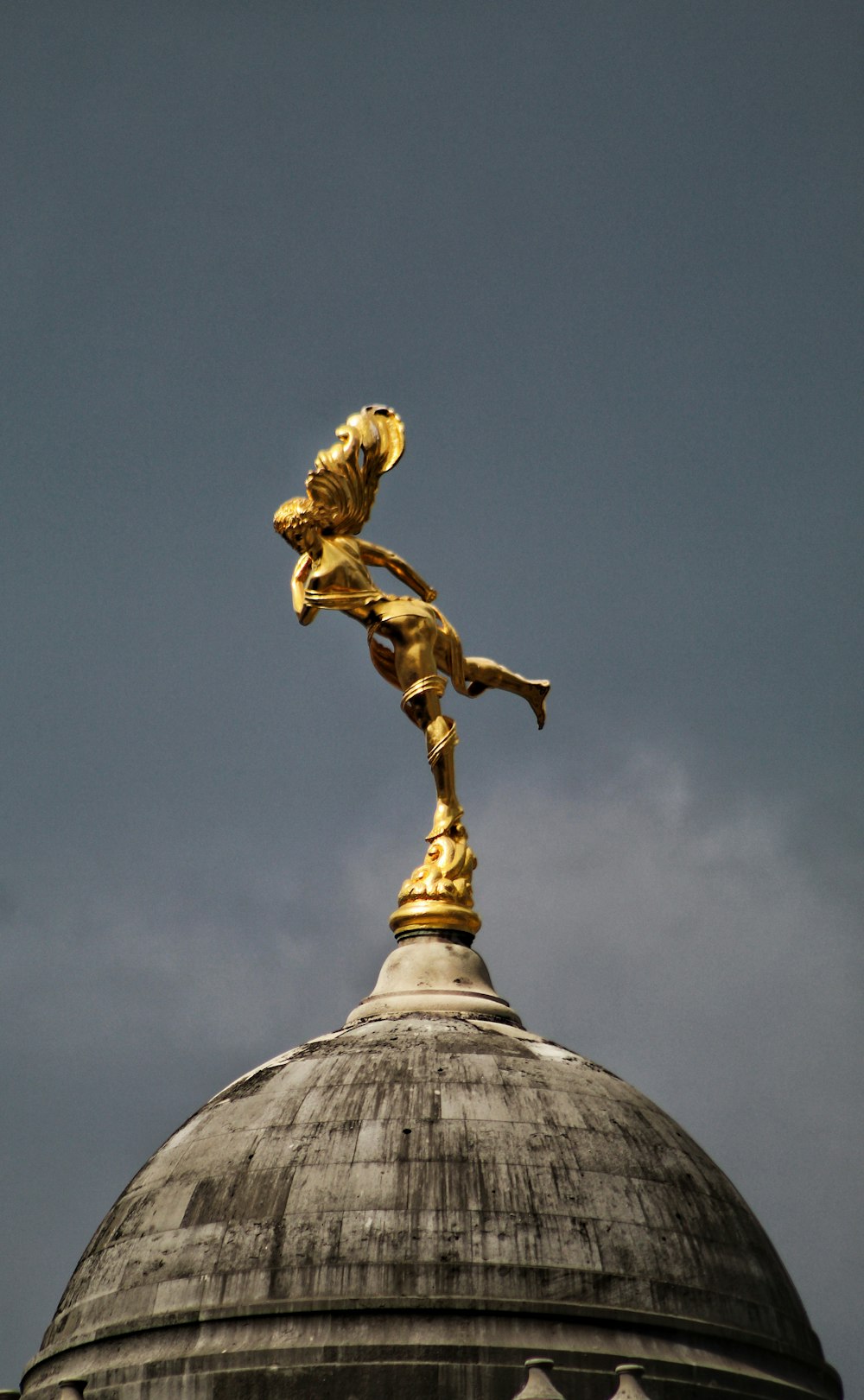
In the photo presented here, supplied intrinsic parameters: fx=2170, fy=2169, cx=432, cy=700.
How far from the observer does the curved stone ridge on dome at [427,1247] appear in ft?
82.0

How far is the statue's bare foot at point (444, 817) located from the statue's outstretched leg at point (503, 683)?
2.36m

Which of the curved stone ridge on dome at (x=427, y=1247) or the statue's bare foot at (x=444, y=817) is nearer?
the curved stone ridge on dome at (x=427, y=1247)

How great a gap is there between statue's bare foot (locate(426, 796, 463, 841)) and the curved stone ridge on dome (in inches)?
180

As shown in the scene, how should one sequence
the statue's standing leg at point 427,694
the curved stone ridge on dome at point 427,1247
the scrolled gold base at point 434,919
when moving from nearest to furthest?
the curved stone ridge on dome at point 427,1247, the scrolled gold base at point 434,919, the statue's standing leg at point 427,694

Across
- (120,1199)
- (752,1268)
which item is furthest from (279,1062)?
(752,1268)

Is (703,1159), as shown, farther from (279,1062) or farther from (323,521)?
(323,521)

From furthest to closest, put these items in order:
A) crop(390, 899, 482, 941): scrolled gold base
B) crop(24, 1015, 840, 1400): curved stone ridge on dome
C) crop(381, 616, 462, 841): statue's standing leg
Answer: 1. crop(381, 616, 462, 841): statue's standing leg
2. crop(390, 899, 482, 941): scrolled gold base
3. crop(24, 1015, 840, 1400): curved stone ridge on dome

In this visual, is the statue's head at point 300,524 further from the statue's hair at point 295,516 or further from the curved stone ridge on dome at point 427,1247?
the curved stone ridge on dome at point 427,1247

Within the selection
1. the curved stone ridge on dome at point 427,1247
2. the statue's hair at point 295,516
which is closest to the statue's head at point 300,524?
the statue's hair at point 295,516

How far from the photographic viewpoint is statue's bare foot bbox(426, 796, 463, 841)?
1292 inches

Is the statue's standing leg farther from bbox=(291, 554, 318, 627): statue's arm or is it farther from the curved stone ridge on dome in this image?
the curved stone ridge on dome

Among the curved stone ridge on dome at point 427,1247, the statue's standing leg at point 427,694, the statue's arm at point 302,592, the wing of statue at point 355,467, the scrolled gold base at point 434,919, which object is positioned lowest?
the curved stone ridge on dome at point 427,1247

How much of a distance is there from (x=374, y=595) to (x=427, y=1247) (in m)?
11.5

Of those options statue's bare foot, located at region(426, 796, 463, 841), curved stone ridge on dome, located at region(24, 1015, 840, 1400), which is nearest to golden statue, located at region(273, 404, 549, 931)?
statue's bare foot, located at region(426, 796, 463, 841)
